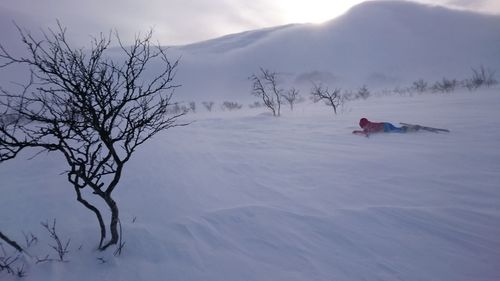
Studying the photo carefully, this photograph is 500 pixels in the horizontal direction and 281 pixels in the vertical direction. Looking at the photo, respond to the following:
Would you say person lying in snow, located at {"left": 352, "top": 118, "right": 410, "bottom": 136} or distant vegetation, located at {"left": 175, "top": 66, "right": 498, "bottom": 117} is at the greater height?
distant vegetation, located at {"left": 175, "top": 66, "right": 498, "bottom": 117}

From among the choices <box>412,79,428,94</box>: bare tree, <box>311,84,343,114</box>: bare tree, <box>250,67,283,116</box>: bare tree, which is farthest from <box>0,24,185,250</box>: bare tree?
<box>412,79,428,94</box>: bare tree

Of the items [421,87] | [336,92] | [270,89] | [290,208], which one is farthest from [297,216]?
[421,87]

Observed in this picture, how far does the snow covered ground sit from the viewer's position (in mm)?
2615

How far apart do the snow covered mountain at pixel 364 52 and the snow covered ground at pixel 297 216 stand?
40061 mm

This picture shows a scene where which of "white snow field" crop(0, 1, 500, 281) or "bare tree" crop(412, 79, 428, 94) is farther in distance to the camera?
"bare tree" crop(412, 79, 428, 94)

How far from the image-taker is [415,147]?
19.2 feet

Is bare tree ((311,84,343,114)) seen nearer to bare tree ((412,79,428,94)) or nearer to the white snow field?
the white snow field

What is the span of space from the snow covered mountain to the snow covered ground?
40.1m

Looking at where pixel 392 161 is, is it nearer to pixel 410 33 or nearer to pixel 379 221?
pixel 379 221

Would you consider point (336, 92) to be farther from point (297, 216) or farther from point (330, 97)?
point (297, 216)

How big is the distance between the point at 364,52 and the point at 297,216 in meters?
58.7

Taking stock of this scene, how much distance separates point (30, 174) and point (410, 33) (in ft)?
221

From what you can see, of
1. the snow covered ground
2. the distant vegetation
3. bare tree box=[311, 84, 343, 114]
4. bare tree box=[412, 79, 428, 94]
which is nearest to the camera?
the snow covered ground

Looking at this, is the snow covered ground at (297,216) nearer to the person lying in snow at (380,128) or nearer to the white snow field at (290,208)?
the white snow field at (290,208)
